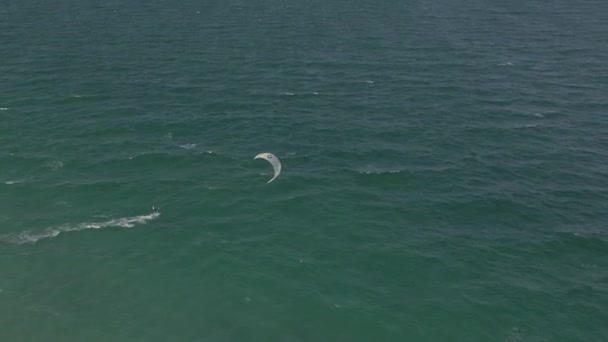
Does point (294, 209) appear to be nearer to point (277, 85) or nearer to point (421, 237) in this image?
point (421, 237)

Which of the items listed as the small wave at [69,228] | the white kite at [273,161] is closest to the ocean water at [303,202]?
the small wave at [69,228]

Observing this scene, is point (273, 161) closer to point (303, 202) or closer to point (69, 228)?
point (303, 202)

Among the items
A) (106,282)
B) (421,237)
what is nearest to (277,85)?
(421,237)

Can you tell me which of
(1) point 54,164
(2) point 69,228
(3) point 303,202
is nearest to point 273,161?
(3) point 303,202

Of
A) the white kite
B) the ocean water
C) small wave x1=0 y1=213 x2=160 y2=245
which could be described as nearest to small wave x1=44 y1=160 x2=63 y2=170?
the ocean water

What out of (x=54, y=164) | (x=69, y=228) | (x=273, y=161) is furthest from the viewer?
(x=54, y=164)

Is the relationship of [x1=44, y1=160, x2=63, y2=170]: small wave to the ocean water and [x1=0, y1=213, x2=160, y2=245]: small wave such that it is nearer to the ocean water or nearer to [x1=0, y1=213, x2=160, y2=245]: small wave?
the ocean water
